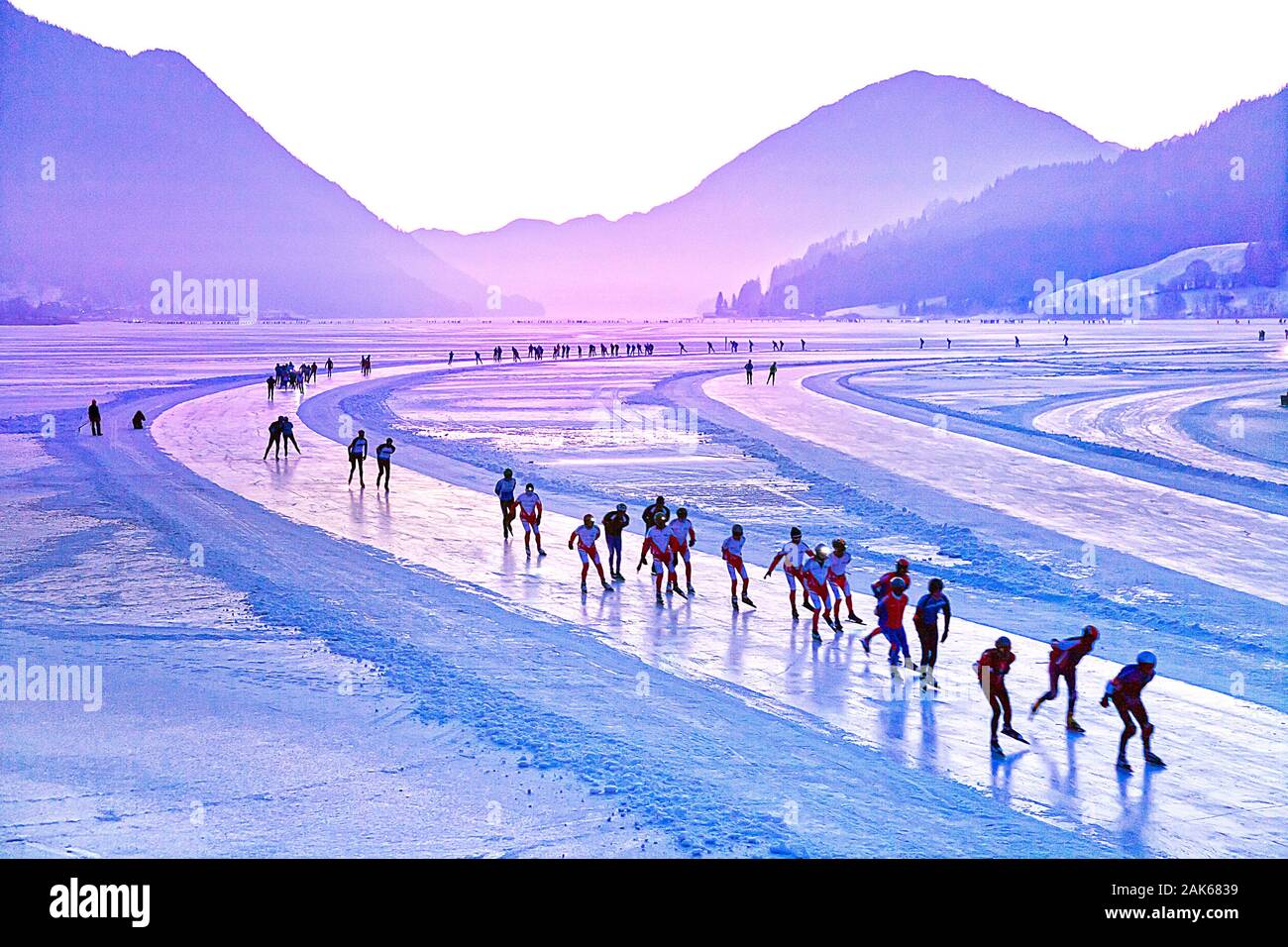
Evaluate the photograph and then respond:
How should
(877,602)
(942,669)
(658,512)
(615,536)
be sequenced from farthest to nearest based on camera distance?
(615,536)
(658,512)
(877,602)
(942,669)

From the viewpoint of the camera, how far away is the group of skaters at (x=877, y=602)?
7.34 m

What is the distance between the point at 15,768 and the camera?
23.7 feet

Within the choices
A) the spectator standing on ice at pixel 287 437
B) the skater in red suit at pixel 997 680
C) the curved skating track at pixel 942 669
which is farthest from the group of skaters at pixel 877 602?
the spectator standing on ice at pixel 287 437

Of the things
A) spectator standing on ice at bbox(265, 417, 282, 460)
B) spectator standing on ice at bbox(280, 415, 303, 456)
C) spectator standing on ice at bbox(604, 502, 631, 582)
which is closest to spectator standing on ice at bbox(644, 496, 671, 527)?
spectator standing on ice at bbox(604, 502, 631, 582)

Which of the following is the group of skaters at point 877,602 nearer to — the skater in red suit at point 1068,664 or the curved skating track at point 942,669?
the skater in red suit at point 1068,664

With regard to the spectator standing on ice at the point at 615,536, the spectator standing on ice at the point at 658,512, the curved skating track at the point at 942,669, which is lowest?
the curved skating track at the point at 942,669

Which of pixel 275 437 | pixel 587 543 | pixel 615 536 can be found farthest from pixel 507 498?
pixel 275 437

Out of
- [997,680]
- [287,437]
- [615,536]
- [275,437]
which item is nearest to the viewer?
[997,680]

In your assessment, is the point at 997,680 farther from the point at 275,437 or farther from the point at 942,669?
the point at 275,437

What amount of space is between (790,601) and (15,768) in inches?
284

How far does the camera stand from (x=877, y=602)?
1027cm

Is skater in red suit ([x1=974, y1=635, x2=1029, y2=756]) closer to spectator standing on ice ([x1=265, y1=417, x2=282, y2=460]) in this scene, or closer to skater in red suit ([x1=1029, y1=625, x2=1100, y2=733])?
skater in red suit ([x1=1029, y1=625, x2=1100, y2=733])
